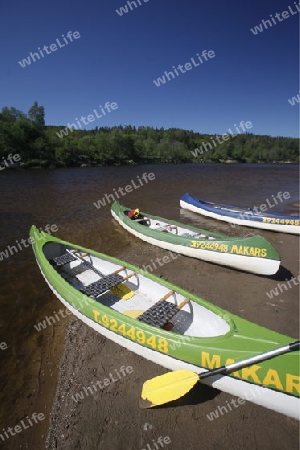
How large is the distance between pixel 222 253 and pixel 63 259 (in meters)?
6.12

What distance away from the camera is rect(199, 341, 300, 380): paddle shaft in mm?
4000

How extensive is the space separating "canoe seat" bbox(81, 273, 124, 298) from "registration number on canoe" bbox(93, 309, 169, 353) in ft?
3.20

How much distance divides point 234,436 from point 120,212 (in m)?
12.8

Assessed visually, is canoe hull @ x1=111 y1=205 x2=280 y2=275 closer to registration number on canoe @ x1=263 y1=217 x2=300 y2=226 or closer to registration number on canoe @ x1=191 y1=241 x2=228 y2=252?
registration number on canoe @ x1=191 y1=241 x2=228 y2=252

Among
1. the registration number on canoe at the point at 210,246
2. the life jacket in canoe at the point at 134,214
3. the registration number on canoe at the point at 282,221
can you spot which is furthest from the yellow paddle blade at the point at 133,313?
the registration number on canoe at the point at 282,221

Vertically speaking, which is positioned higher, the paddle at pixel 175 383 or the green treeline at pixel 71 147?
the green treeline at pixel 71 147

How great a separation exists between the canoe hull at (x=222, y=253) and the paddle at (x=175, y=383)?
527 centimetres

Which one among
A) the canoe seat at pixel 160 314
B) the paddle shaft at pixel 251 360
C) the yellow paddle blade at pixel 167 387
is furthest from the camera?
the canoe seat at pixel 160 314

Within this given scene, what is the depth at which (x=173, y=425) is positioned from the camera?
4.62 metres

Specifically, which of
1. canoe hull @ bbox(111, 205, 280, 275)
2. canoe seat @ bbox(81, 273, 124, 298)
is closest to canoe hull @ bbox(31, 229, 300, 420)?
canoe seat @ bbox(81, 273, 124, 298)

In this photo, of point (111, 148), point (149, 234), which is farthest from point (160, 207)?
point (111, 148)

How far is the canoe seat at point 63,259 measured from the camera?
352 inches

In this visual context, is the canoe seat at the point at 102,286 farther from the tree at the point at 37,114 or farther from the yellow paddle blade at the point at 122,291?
the tree at the point at 37,114

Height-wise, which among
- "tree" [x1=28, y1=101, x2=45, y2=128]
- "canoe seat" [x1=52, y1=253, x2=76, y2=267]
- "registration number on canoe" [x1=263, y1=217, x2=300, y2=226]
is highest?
"tree" [x1=28, y1=101, x2=45, y2=128]
